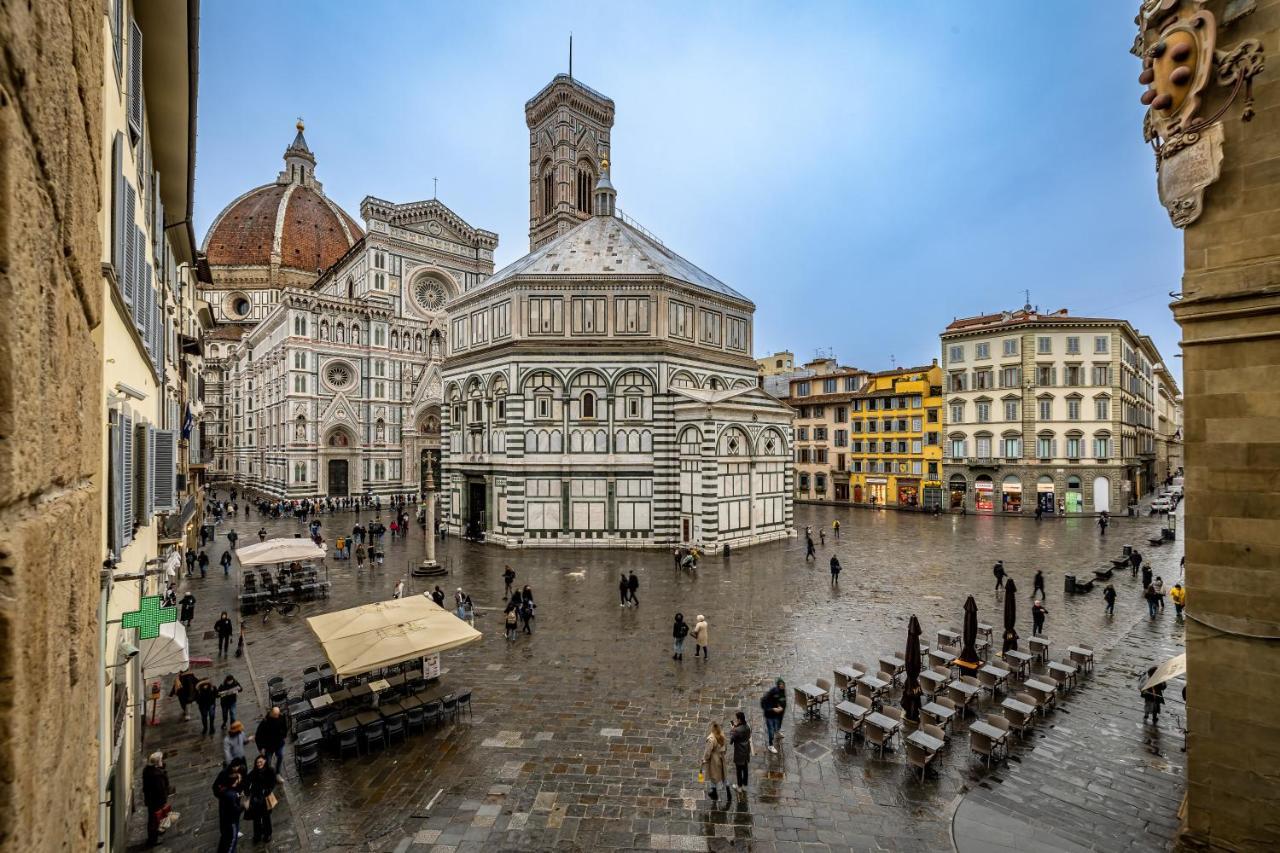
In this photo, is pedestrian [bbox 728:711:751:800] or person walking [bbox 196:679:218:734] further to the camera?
person walking [bbox 196:679:218:734]

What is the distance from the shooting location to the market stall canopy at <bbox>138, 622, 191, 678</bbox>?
890 cm

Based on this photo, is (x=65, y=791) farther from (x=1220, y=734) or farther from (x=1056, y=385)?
(x=1056, y=385)

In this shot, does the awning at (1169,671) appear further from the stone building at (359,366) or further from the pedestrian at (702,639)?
the stone building at (359,366)

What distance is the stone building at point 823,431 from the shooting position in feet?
171

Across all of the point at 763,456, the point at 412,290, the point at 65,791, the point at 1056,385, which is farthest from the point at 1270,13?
the point at 412,290

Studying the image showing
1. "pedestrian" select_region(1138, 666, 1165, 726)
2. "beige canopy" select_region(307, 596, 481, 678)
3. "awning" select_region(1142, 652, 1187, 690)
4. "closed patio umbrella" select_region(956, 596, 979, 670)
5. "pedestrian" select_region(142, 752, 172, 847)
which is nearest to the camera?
"pedestrian" select_region(142, 752, 172, 847)

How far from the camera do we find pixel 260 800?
27.3ft

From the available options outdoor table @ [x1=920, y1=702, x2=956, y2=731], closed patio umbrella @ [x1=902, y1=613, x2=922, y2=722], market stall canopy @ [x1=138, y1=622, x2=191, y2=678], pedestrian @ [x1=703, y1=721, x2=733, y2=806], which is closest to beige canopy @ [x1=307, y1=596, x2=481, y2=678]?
market stall canopy @ [x1=138, y1=622, x2=191, y2=678]

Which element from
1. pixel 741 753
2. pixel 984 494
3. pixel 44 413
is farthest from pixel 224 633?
pixel 984 494

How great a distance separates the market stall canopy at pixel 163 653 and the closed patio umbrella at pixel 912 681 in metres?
11.6

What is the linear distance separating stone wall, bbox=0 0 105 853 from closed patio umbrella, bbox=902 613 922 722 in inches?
457

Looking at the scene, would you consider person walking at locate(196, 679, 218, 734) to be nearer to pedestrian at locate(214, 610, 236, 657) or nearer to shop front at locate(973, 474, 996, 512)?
pedestrian at locate(214, 610, 236, 657)

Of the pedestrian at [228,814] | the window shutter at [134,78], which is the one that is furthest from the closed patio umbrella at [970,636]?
the window shutter at [134,78]

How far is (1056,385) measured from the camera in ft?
138
